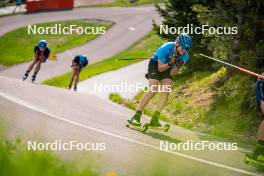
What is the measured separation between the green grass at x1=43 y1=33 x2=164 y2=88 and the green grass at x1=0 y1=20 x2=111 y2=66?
511 cm

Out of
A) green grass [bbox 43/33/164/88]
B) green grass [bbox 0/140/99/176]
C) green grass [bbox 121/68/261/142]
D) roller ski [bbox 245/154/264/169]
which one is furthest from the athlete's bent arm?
green grass [bbox 43/33/164/88]

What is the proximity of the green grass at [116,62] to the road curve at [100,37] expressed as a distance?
4.12 ft

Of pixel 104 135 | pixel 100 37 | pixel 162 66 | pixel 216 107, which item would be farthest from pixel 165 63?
pixel 100 37

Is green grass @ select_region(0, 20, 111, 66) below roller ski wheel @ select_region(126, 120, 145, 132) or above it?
below

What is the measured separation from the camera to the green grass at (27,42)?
41.7 m

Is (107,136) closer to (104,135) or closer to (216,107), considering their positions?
(104,135)

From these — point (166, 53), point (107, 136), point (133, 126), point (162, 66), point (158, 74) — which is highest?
point (166, 53)

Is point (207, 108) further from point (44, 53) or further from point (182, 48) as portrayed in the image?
point (44, 53)

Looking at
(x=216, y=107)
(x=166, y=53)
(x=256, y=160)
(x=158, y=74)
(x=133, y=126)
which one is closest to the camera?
(x=256, y=160)

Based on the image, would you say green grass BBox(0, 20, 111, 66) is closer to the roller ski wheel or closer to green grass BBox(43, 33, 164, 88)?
green grass BBox(43, 33, 164, 88)

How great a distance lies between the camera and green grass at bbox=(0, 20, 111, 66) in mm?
A: 41731

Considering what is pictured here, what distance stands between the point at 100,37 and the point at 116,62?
12.0m

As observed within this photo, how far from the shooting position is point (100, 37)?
4862 centimetres

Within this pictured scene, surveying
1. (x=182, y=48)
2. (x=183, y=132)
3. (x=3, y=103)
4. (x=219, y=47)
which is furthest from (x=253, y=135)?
(x=3, y=103)
